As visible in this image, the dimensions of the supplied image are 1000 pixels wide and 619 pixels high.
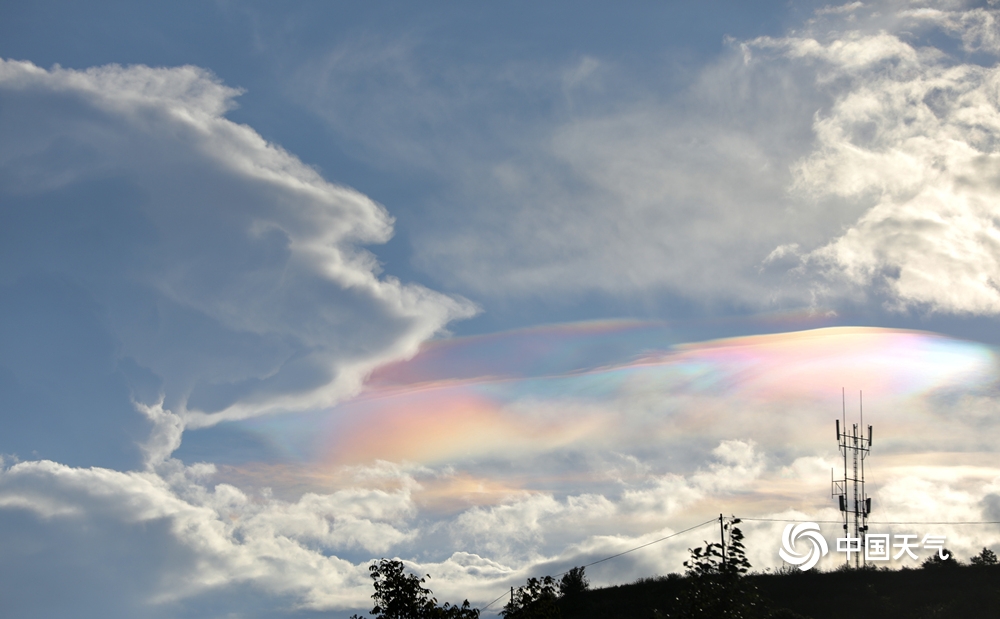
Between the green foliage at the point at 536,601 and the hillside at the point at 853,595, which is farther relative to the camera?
the hillside at the point at 853,595

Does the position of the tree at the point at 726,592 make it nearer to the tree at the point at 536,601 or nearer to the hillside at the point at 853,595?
the tree at the point at 536,601

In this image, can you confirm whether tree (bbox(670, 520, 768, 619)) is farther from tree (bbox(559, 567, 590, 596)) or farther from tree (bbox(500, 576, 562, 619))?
tree (bbox(559, 567, 590, 596))

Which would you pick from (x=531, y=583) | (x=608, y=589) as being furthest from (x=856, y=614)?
(x=531, y=583)

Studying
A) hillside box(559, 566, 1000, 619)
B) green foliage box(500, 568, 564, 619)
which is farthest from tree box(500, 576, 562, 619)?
hillside box(559, 566, 1000, 619)

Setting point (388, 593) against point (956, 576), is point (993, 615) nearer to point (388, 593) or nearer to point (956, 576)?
point (956, 576)

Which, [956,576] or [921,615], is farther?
[956,576]

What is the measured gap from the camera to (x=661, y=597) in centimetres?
8425

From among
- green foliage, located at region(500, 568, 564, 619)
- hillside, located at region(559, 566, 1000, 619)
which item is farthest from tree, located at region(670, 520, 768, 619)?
hillside, located at region(559, 566, 1000, 619)

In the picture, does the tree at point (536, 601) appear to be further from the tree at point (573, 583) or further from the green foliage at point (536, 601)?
the tree at point (573, 583)

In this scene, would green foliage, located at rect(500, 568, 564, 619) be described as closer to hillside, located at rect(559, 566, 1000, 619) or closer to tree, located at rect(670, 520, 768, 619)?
tree, located at rect(670, 520, 768, 619)

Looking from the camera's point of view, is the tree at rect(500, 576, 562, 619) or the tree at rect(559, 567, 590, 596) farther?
the tree at rect(559, 567, 590, 596)

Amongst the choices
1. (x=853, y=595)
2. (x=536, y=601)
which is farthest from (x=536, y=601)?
(x=853, y=595)

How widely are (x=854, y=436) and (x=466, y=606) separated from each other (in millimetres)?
56217

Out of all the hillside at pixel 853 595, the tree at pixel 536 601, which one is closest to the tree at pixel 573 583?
the hillside at pixel 853 595
